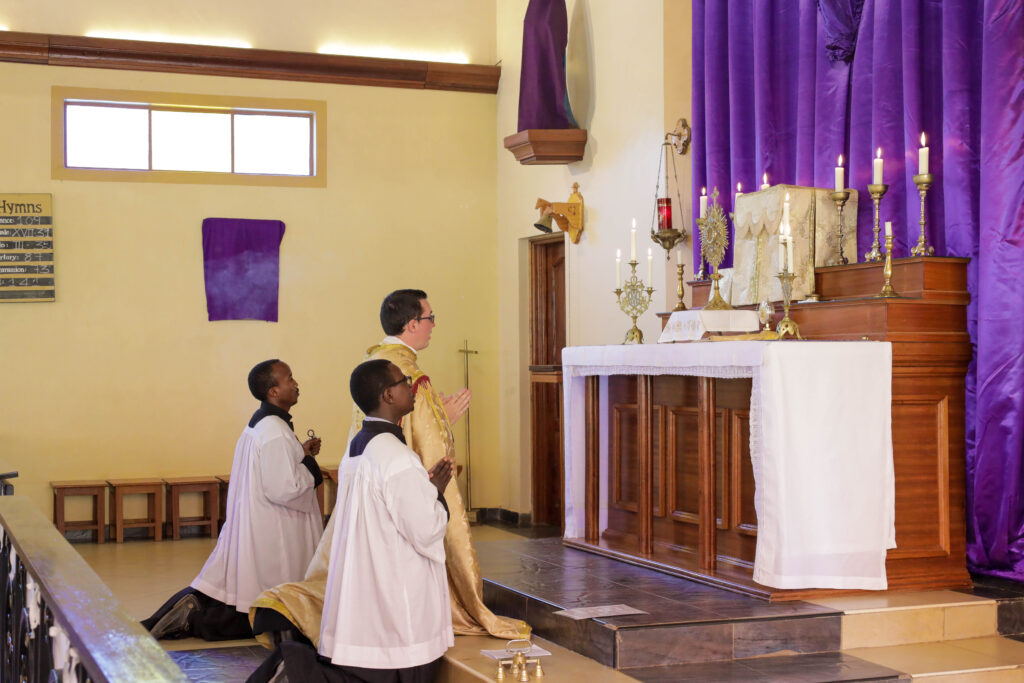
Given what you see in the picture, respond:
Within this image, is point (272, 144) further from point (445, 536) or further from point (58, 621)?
point (58, 621)

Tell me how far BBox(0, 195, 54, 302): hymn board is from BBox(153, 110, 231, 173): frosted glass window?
3.19 feet

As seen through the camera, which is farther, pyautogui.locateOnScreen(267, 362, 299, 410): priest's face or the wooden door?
the wooden door

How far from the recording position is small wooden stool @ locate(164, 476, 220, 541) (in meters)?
9.21

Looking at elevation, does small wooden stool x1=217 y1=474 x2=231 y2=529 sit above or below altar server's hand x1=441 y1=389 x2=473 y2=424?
below

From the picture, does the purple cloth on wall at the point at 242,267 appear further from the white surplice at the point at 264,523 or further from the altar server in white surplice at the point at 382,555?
the altar server in white surplice at the point at 382,555

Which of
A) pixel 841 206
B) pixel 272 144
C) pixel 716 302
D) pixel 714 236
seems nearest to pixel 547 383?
pixel 272 144

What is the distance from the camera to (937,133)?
5.71 meters

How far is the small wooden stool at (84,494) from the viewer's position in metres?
8.92

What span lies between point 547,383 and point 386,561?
5312 millimetres

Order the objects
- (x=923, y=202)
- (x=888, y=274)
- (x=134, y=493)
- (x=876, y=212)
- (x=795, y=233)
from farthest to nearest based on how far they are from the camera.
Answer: (x=134, y=493) → (x=795, y=233) → (x=876, y=212) → (x=923, y=202) → (x=888, y=274)

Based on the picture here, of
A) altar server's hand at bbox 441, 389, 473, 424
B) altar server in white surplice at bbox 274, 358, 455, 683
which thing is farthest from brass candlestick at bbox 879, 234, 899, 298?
altar server in white surplice at bbox 274, 358, 455, 683

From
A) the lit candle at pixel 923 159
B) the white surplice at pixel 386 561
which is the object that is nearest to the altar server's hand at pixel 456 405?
the white surplice at pixel 386 561

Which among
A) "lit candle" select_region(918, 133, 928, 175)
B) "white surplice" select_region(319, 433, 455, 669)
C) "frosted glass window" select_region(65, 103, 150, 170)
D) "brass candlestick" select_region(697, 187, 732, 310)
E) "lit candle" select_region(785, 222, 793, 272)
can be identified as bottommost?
"white surplice" select_region(319, 433, 455, 669)

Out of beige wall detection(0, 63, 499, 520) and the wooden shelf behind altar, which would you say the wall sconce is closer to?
beige wall detection(0, 63, 499, 520)
